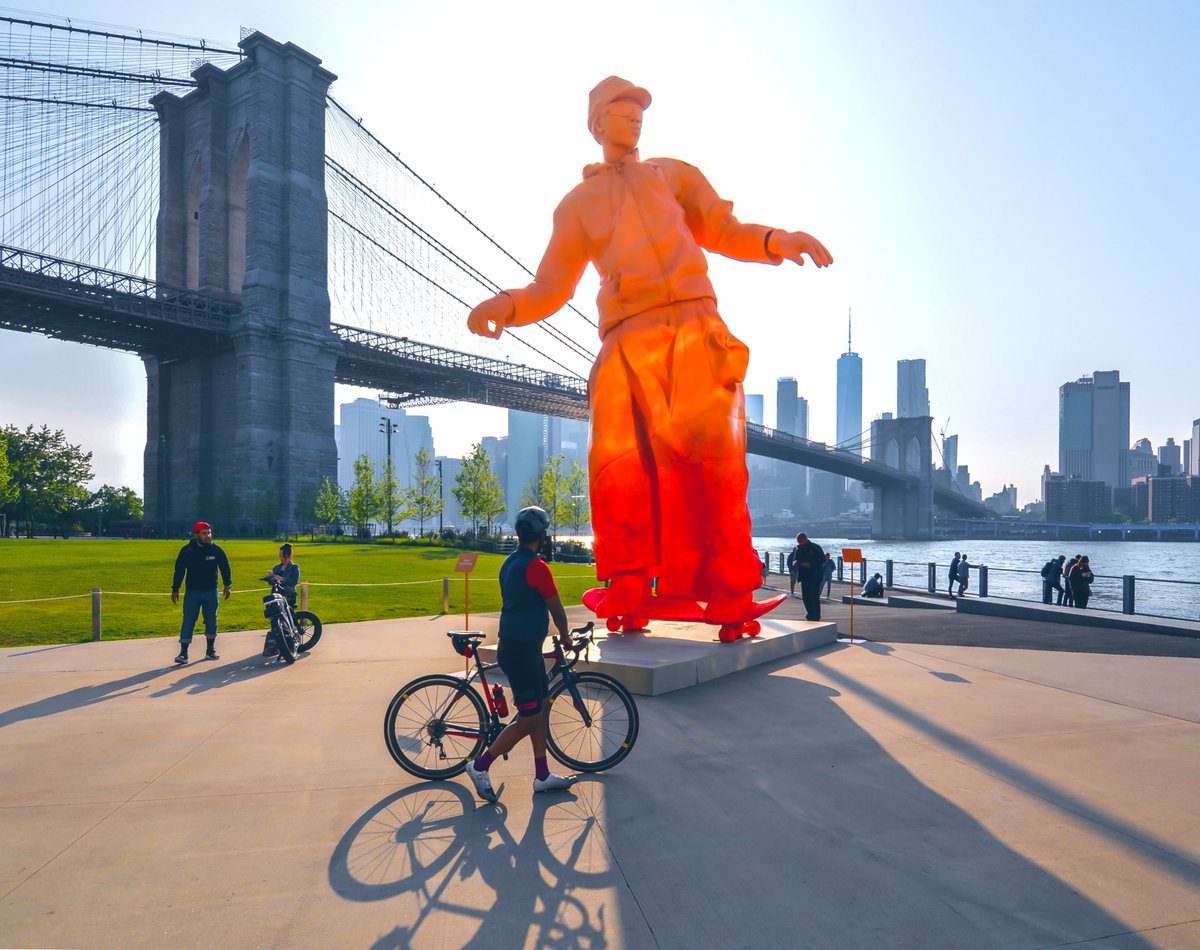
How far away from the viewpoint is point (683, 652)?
22.9 ft

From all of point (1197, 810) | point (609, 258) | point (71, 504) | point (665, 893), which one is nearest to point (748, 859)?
point (665, 893)

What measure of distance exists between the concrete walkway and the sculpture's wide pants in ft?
4.65

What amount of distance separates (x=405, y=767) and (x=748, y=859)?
2.09 m

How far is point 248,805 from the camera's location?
3.98 meters

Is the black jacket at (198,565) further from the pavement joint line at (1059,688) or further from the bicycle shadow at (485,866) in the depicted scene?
the pavement joint line at (1059,688)

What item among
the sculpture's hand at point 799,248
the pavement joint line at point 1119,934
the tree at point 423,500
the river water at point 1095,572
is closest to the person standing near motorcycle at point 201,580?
the sculpture's hand at point 799,248

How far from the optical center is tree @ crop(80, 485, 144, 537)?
170ft

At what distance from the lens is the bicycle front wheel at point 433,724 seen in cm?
429

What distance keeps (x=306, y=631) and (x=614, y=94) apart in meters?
7.13

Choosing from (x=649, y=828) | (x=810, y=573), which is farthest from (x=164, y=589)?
(x=649, y=828)

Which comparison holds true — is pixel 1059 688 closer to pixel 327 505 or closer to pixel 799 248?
pixel 799 248

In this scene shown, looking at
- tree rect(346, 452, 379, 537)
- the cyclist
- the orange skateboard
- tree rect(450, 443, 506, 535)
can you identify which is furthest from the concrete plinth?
tree rect(346, 452, 379, 537)

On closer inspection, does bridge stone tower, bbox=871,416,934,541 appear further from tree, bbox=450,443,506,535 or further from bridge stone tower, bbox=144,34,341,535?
bridge stone tower, bbox=144,34,341,535

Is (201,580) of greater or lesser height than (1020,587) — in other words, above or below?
above
